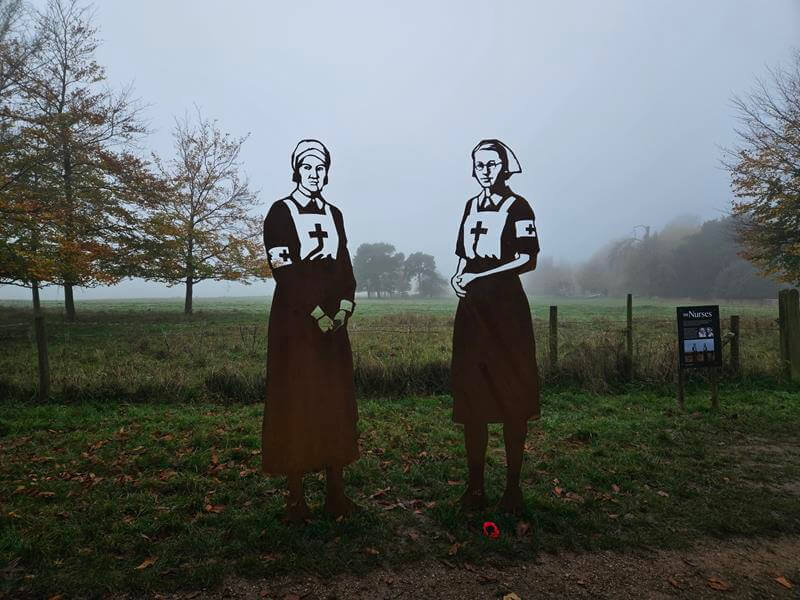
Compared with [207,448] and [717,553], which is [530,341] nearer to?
[717,553]

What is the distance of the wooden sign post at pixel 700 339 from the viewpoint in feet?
25.8

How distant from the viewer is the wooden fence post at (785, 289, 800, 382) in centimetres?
955

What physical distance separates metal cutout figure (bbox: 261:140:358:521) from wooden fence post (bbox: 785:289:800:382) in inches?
417

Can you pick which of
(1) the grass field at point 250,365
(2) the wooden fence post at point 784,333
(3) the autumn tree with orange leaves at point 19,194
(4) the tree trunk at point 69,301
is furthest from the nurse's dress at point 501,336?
(4) the tree trunk at point 69,301

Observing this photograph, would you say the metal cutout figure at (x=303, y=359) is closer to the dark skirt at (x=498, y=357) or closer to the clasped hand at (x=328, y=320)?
the clasped hand at (x=328, y=320)

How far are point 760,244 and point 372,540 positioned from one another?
19.8m

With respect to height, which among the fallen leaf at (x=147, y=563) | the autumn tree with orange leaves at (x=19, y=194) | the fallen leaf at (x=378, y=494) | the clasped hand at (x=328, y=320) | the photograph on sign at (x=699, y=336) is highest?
the autumn tree with orange leaves at (x=19, y=194)

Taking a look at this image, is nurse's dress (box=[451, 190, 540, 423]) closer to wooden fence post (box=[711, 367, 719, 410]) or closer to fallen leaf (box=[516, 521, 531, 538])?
fallen leaf (box=[516, 521, 531, 538])

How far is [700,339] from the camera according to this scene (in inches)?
312

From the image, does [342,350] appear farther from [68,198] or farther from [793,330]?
[68,198]

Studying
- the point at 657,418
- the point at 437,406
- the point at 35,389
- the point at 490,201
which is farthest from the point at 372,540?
the point at 35,389

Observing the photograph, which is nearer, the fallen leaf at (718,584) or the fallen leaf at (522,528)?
the fallen leaf at (718,584)

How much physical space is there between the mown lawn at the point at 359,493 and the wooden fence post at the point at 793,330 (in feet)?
7.77

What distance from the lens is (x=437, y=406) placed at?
840 centimetres
